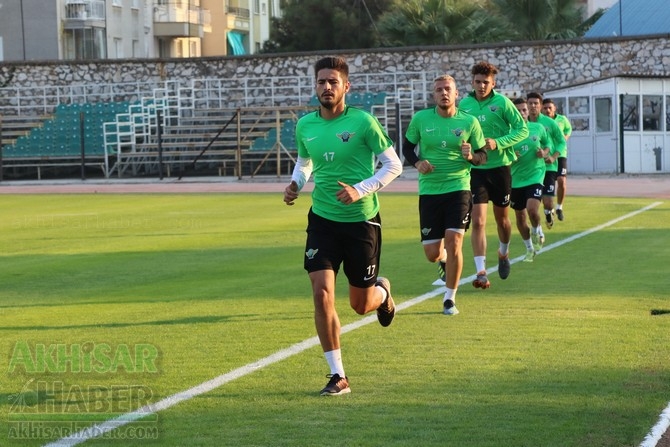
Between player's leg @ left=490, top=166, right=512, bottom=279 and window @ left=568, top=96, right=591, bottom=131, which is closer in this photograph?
player's leg @ left=490, top=166, right=512, bottom=279

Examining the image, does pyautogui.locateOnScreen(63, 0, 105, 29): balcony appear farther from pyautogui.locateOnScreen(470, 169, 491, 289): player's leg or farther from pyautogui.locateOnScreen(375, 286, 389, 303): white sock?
pyautogui.locateOnScreen(375, 286, 389, 303): white sock

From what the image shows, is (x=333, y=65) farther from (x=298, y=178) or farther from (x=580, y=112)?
(x=580, y=112)

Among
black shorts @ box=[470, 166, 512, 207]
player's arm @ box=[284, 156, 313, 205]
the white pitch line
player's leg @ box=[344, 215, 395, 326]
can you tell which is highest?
player's arm @ box=[284, 156, 313, 205]

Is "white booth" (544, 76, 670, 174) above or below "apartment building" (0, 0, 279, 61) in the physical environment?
below

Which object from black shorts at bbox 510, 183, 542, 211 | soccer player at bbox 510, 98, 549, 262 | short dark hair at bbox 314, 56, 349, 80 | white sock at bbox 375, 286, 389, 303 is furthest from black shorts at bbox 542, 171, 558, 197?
short dark hair at bbox 314, 56, 349, 80

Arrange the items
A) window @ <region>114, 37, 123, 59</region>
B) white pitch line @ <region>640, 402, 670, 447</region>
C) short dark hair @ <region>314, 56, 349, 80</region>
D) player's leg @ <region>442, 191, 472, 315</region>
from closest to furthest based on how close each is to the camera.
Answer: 1. white pitch line @ <region>640, 402, 670, 447</region>
2. short dark hair @ <region>314, 56, 349, 80</region>
3. player's leg @ <region>442, 191, 472, 315</region>
4. window @ <region>114, 37, 123, 59</region>

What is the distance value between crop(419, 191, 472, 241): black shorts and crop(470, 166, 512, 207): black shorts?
4.23 feet

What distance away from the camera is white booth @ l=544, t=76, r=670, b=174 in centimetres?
4325

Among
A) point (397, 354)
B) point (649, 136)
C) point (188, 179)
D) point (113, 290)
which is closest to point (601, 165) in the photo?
point (649, 136)

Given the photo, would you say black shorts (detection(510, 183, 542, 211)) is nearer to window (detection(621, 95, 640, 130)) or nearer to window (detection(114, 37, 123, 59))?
window (detection(621, 95, 640, 130))

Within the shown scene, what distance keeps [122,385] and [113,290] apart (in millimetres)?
5867

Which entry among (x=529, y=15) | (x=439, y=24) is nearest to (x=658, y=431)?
(x=439, y=24)

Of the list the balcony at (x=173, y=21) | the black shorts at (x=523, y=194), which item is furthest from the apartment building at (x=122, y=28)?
the black shorts at (x=523, y=194)

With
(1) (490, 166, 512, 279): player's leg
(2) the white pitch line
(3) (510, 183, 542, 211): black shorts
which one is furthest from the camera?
(3) (510, 183, 542, 211): black shorts
